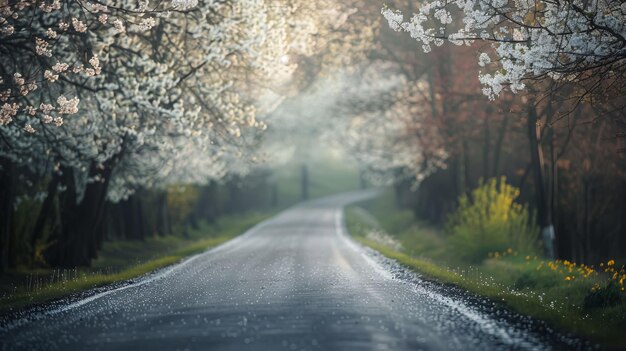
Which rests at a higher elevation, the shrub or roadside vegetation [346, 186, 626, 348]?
the shrub

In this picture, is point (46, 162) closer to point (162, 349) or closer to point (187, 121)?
point (187, 121)

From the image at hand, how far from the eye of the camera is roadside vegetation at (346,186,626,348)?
1172 centimetres

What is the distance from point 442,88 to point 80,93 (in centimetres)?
1485

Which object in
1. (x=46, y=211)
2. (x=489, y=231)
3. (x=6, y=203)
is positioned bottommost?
(x=489, y=231)

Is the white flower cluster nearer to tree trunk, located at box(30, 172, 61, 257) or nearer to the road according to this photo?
the road

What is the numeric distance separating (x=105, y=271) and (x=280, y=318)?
13544 mm

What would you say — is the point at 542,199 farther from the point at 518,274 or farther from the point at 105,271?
the point at 105,271

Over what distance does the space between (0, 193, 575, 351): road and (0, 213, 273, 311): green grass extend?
0.83 meters

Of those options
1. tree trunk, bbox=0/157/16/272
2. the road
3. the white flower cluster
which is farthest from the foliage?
tree trunk, bbox=0/157/16/272

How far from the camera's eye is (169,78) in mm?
19297

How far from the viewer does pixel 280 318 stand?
11.0m

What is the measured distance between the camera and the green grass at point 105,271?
1450cm

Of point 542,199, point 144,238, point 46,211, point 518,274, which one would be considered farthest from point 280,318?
point 144,238

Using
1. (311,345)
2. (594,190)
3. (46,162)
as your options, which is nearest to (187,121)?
(46,162)
